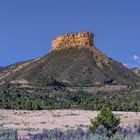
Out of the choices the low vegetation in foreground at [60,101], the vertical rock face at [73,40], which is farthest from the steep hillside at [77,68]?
the low vegetation in foreground at [60,101]

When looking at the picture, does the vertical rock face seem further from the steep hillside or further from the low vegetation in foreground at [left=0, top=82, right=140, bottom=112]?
the low vegetation in foreground at [left=0, top=82, right=140, bottom=112]

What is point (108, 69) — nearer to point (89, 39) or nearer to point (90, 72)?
point (90, 72)

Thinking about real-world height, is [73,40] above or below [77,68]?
above

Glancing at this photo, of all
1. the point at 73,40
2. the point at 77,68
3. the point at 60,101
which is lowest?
the point at 60,101

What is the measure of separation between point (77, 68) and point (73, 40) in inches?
1219

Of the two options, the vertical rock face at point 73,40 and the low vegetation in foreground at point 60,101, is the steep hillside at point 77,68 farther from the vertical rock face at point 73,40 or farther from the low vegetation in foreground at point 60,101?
the low vegetation in foreground at point 60,101

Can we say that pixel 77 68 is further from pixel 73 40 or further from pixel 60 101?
pixel 60 101

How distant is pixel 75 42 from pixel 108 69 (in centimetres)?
2577

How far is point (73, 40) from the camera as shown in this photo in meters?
158

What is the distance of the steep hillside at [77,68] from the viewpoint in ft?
405

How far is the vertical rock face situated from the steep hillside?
129 cm

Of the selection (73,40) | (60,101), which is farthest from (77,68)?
(60,101)

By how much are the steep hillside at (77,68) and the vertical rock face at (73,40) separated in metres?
1.29

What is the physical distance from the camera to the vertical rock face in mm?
152500
